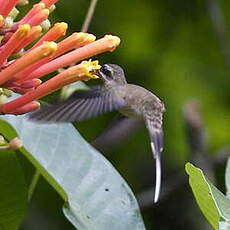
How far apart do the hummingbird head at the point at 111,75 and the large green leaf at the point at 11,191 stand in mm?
261

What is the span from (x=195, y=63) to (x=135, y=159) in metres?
0.56

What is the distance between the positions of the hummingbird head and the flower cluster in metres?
0.25

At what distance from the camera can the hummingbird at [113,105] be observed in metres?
1.86

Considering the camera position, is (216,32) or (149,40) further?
(149,40)

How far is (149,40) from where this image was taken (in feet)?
13.1

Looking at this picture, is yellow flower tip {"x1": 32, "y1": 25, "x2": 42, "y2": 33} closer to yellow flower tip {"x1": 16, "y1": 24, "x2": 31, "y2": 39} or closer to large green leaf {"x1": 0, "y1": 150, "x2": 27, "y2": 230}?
yellow flower tip {"x1": 16, "y1": 24, "x2": 31, "y2": 39}

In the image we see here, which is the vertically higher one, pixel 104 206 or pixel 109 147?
pixel 104 206

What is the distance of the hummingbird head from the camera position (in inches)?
77.6

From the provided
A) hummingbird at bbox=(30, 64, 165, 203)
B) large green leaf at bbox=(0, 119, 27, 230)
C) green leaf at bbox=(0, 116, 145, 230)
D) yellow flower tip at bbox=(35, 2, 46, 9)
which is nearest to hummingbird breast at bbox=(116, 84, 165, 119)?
hummingbird at bbox=(30, 64, 165, 203)

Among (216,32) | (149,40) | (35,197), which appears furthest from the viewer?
(149,40)

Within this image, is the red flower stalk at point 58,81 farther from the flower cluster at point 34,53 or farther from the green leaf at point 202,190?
the green leaf at point 202,190

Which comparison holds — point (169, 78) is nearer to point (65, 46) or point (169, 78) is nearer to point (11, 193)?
point (11, 193)

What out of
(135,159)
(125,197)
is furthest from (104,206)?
(135,159)

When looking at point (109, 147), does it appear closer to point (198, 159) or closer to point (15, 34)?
point (198, 159)
